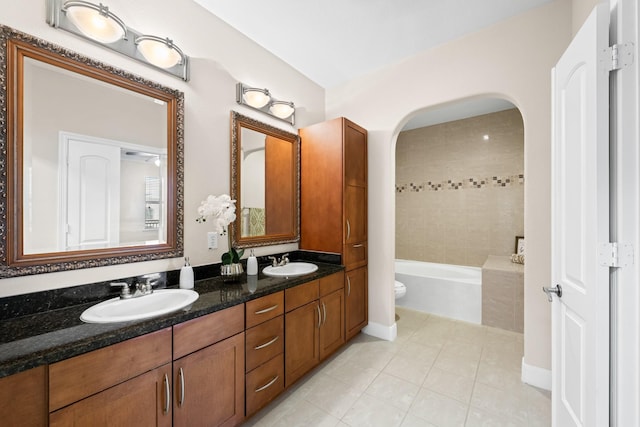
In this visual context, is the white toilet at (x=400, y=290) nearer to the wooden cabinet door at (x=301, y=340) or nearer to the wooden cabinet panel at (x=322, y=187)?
the wooden cabinet panel at (x=322, y=187)

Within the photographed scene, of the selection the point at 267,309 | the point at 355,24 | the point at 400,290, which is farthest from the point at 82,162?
the point at 400,290

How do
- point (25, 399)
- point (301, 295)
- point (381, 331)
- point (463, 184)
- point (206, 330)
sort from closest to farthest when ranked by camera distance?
point (25, 399), point (206, 330), point (301, 295), point (381, 331), point (463, 184)

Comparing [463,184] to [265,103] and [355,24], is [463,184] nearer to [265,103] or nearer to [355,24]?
[355,24]

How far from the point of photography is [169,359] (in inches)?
44.0

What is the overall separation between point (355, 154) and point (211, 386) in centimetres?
208

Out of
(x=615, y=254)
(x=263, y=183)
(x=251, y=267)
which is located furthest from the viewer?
(x=263, y=183)

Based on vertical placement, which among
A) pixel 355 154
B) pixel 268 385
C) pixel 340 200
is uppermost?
pixel 355 154

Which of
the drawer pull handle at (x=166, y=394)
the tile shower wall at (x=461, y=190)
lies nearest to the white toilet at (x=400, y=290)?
the tile shower wall at (x=461, y=190)

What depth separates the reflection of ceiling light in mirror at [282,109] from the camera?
7.72ft

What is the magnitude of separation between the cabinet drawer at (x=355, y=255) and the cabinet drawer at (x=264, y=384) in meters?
1.01

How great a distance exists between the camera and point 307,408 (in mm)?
1663

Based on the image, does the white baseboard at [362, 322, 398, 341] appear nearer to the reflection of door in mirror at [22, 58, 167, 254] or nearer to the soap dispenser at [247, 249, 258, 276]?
the soap dispenser at [247, 249, 258, 276]

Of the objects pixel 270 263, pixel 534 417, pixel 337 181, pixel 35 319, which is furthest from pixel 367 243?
pixel 35 319

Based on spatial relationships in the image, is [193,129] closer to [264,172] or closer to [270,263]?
[264,172]
